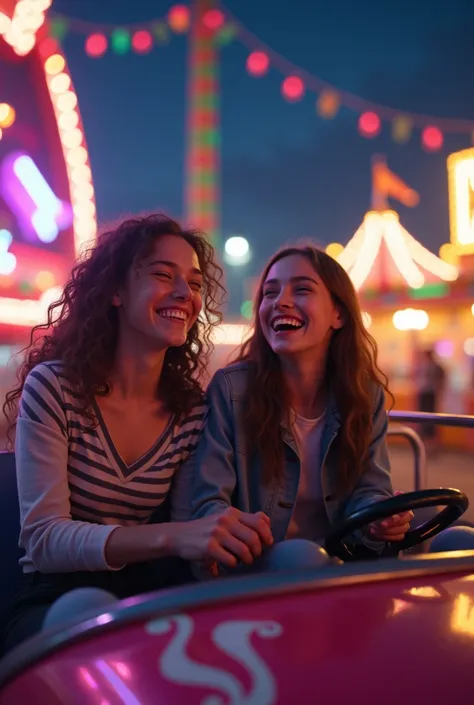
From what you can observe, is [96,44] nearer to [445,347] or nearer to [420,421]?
[445,347]

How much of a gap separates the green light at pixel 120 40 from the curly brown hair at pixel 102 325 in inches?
409

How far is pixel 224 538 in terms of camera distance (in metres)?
1.04

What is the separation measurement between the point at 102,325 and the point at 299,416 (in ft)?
1.80

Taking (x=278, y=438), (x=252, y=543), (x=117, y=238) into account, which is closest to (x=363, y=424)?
(x=278, y=438)

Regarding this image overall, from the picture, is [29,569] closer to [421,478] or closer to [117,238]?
[117,238]

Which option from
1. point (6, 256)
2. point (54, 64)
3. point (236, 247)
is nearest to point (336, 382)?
point (6, 256)

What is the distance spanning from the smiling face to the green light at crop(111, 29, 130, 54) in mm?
10514

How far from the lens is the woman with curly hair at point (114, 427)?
1.09m

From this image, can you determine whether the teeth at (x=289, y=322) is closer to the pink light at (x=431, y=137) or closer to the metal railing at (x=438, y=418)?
the metal railing at (x=438, y=418)

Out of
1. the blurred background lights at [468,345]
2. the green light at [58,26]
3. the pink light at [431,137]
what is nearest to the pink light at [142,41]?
the green light at [58,26]

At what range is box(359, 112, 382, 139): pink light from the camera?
11391mm

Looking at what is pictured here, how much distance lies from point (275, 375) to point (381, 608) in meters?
0.90

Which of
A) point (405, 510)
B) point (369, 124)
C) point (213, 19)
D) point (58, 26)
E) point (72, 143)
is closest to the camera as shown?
point (405, 510)

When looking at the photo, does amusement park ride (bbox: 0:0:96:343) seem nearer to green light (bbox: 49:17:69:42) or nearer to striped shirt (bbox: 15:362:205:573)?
green light (bbox: 49:17:69:42)
